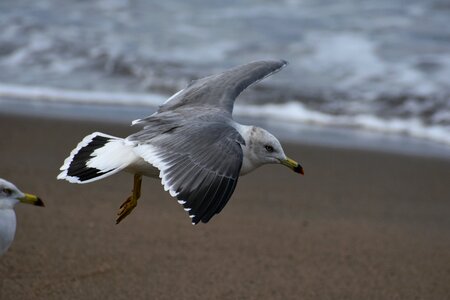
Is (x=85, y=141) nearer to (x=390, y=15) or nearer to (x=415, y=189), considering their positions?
(x=415, y=189)

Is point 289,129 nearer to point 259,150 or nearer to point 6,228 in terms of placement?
point 259,150

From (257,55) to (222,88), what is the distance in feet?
15.3

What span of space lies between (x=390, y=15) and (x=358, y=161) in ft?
16.4

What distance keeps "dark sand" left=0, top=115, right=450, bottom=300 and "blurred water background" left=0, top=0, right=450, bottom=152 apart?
1634 mm

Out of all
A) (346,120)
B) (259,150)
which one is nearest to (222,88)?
(259,150)

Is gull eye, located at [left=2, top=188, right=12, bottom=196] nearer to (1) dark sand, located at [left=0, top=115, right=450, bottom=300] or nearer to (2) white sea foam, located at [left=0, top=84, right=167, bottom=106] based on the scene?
(1) dark sand, located at [left=0, top=115, right=450, bottom=300]

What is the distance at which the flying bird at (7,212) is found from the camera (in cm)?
384

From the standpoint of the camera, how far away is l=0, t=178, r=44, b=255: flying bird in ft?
12.6

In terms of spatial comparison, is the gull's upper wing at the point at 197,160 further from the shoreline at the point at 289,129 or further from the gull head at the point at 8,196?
the shoreline at the point at 289,129

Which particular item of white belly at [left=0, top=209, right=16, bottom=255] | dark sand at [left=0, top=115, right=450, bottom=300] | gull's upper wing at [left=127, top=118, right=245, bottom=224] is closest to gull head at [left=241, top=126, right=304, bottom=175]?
A: gull's upper wing at [left=127, top=118, right=245, bottom=224]

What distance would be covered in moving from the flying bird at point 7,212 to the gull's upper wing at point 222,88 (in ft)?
5.03

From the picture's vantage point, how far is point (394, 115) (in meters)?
8.62

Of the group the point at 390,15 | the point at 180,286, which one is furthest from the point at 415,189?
the point at 390,15

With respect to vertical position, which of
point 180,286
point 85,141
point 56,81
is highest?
point 85,141
